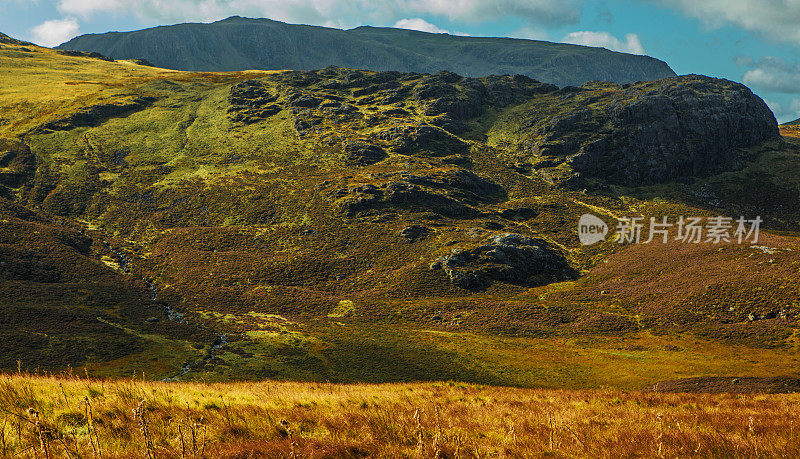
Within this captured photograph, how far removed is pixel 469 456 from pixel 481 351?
43.2 metres

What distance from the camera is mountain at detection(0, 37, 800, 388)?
45.6 metres

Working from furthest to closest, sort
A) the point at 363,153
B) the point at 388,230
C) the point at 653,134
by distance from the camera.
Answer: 1. the point at 653,134
2. the point at 363,153
3. the point at 388,230

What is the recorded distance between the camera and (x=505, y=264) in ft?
258

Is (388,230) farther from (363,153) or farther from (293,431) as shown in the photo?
(293,431)

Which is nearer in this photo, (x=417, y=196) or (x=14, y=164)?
(x=417, y=196)

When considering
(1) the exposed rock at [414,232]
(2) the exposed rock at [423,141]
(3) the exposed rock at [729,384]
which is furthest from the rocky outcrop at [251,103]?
(3) the exposed rock at [729,384]

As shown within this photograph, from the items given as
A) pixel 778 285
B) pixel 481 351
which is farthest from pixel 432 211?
pixel 778 285

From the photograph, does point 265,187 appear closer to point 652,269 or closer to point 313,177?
point 313,177

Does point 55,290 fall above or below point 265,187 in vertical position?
below

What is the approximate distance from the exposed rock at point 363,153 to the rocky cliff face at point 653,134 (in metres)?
49.6

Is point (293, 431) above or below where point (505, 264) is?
above

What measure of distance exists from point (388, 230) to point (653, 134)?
101m

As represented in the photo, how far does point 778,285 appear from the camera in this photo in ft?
184

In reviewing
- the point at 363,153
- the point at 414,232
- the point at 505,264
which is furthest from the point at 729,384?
the point at 363,153
